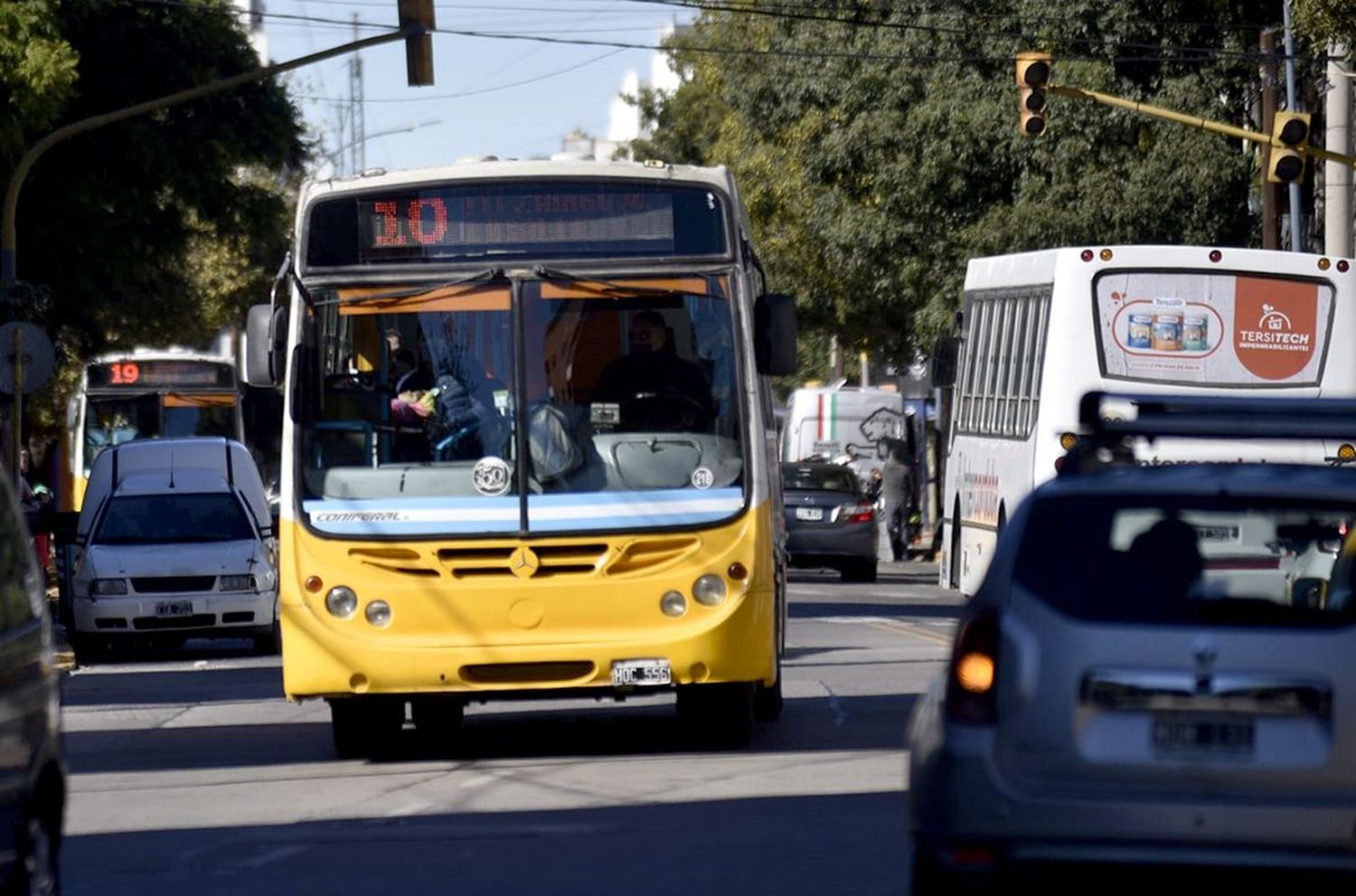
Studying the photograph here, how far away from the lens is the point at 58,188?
37.3 m

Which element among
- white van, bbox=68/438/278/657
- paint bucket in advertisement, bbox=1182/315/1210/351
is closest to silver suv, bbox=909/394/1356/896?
paint bucket in advertisement, bbox=1182/315/1210/351

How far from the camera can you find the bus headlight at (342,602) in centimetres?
1317

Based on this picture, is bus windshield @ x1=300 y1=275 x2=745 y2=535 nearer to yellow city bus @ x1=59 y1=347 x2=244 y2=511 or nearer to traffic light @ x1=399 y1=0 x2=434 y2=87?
traffic light @ x1=399 y1=0 x2=434 y2=87

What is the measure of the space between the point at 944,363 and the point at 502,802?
49.6ft

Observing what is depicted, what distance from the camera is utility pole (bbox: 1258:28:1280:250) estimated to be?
3167cm

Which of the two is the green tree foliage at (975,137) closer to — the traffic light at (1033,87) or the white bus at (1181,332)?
the traffic light at (1033,87)

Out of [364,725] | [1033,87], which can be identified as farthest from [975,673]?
[1033,87]

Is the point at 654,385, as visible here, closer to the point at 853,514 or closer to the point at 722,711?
the point at 722,711

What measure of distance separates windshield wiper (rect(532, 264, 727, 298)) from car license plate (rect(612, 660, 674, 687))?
74.2 inches

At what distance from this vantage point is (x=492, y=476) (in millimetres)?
13273

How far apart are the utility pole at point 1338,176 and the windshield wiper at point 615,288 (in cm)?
2022

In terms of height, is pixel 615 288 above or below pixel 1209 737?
above

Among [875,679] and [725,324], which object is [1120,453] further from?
[875,679]

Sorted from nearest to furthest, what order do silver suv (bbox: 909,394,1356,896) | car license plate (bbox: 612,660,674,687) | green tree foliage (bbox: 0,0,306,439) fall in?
silver suv (bbox: 909,394,1356,896)
car license plate (bbox: 612,660,674,687)
green tree foliage (bbox: 0,0,306,439)
